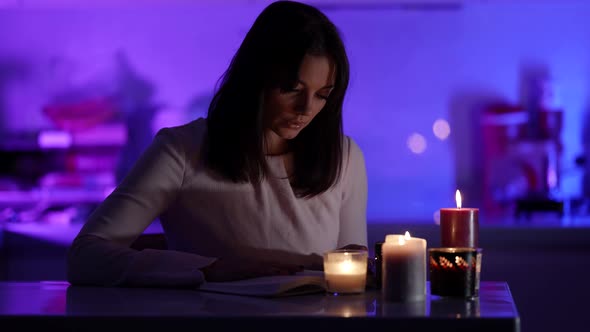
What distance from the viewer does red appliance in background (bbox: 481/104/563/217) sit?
3354 millimetres

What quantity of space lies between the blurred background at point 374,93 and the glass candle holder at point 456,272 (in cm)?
223

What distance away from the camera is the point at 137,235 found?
5.01 feet

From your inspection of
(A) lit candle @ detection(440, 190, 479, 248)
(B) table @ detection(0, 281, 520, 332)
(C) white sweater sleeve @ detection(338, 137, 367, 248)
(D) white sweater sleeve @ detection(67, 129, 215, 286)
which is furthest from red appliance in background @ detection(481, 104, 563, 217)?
(B) table @ detection(0, 281, 520, 332)

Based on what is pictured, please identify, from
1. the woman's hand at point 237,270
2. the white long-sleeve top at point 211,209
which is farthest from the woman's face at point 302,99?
the woman's hand at point 237,270

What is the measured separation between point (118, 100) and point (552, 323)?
204 cm

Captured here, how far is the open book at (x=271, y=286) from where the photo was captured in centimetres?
115

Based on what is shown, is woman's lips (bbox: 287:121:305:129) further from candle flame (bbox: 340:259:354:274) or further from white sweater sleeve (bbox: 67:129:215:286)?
candle flame (bbox: 340:259:354:274)

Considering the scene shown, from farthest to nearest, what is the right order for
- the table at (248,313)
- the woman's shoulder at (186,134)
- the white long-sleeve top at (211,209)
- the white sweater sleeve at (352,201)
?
the white sweater sleeve at (352,201) → the woman's shoulder at (186,134) → the white long-sleeve top at (211,209) → the table at (248,313)

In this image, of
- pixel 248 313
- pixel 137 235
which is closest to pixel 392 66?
pixel 137 235

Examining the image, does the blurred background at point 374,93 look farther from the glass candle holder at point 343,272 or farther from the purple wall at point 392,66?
the glass candle holder at point 343,272

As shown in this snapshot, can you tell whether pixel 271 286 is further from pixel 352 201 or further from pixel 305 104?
Result: pixel 352 201

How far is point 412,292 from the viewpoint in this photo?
3.65 feet

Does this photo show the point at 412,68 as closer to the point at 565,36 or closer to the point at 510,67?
the point at 510,67

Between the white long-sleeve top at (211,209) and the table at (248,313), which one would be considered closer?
the table at (248,313)
